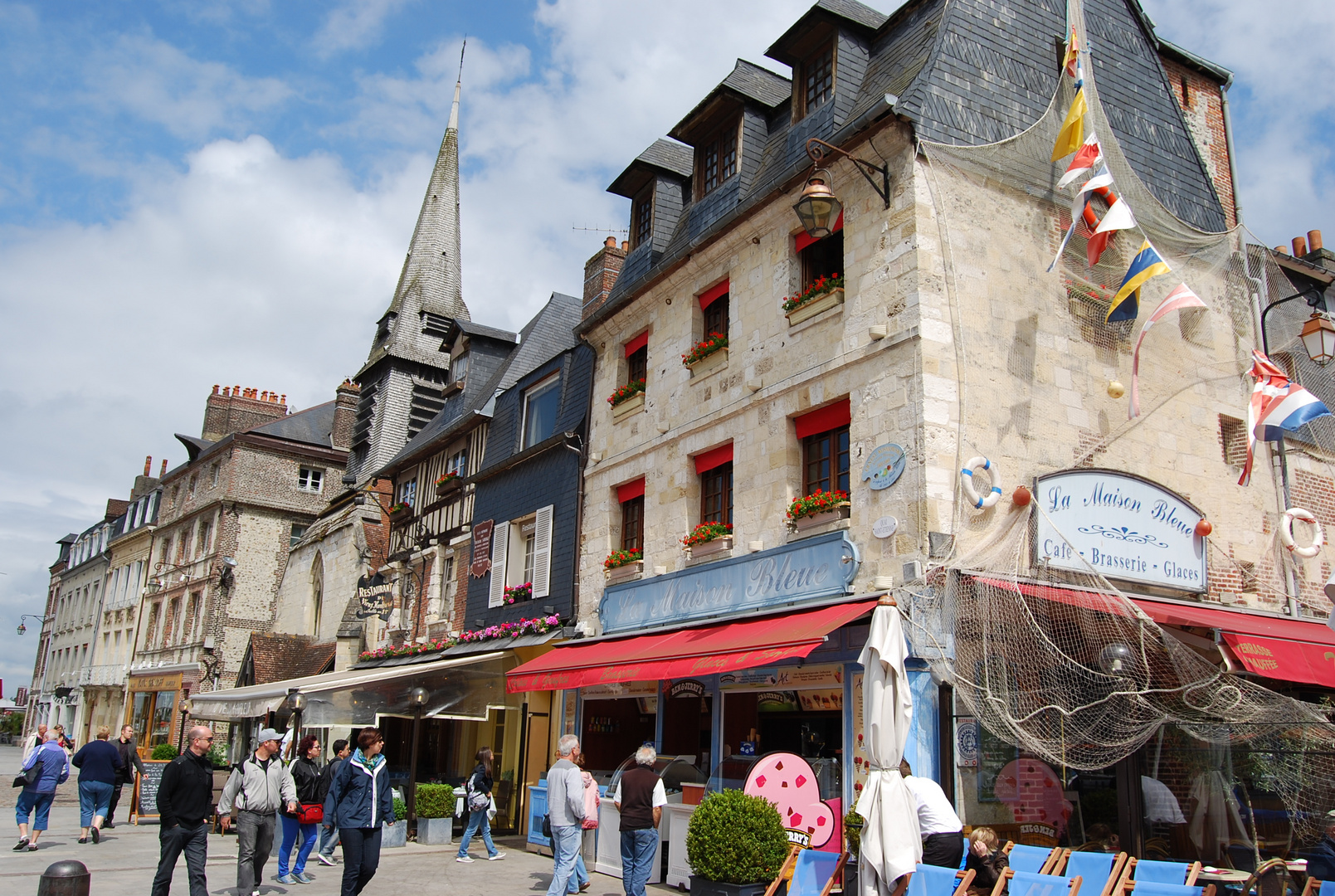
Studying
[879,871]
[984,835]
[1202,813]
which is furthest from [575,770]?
[1202,813]

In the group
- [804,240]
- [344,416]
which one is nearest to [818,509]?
[804,240]

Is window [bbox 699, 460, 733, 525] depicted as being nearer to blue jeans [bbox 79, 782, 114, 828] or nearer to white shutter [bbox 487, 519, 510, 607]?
white shutter [bbox 487, 519, 510, 607]

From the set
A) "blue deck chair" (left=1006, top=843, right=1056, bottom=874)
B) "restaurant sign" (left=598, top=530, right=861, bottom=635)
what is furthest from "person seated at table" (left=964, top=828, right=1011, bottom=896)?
"restaurant sign" (left=598, top=530, right=861, bottom=635)

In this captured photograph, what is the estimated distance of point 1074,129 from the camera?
9.05 metres

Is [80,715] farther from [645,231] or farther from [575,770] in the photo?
[575,770]

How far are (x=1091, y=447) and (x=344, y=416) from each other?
26.8 m

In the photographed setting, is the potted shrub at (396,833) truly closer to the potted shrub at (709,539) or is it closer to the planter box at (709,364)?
the potted shrub at (709,539)

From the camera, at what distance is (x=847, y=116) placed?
34.2ft

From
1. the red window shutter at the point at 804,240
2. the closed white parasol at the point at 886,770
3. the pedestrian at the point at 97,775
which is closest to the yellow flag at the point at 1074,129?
the red window shutter at the point at 804,240

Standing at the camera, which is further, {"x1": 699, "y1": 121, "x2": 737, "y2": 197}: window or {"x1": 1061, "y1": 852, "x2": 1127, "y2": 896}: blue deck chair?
{"x1": 699, "y1": 121, "x2": 737, "y2": 197}: window

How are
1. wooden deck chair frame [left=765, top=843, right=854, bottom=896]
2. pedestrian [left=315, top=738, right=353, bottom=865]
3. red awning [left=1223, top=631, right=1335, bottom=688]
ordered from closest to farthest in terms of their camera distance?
wooden deck chair frame [left=765, top=843, right=854, bottom=896]
red awning [left=1223, top=631, right=1335, bottom=688]
pedestrian [left=315, top=738, right=353, bottom=865]

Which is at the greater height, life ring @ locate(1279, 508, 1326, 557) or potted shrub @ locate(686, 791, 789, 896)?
life ring @ locate(1279, 508, 1326, 557)

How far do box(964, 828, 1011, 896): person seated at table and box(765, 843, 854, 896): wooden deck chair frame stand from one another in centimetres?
80

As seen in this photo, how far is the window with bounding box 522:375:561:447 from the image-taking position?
15.0 metres
